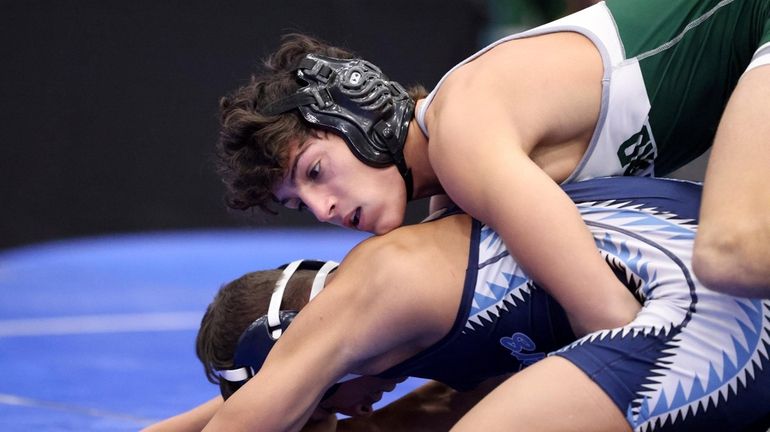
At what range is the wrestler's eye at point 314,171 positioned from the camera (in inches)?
108

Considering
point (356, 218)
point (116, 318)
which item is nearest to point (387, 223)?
point (356, 218)

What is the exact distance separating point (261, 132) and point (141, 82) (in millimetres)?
4180

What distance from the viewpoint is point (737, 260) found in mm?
1979

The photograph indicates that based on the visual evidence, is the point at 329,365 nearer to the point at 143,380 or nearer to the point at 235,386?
the point at 235,386

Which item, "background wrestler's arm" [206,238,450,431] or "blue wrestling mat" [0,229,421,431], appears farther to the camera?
"blue wrestling mat" [0,229,421,431]

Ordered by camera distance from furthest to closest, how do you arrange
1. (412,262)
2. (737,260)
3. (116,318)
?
1. (116,318)
2. (412,262)
3. (737,260)

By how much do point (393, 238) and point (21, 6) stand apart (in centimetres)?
463

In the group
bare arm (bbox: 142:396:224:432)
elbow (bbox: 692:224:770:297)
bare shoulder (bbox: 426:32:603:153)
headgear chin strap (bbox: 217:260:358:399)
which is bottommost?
bare arm (bbox: 142:396:224:432)

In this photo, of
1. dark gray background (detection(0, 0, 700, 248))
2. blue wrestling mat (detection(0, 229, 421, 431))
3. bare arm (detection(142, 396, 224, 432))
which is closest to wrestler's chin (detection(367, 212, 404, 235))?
bare arm (detection(142, 396, 224, 432))

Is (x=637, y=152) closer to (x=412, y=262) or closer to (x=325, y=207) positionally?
(x=412, y=262)

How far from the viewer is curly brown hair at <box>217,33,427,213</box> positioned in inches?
109

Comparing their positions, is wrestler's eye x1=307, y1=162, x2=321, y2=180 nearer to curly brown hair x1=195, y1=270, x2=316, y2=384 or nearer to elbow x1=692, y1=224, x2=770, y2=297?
curly brown hair x1=195, y1=270, x2=316, y2=384

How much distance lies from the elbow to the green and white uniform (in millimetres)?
541

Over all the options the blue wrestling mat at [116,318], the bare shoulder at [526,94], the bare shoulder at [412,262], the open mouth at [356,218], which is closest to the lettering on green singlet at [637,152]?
the bare shoulder at [526,94]
